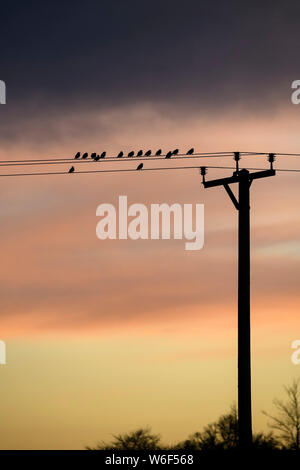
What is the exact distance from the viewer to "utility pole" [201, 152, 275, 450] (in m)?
28.7

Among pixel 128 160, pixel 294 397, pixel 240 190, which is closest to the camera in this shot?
pixel 240 190

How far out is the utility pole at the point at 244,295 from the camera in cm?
2870

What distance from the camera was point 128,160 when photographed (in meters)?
37.7

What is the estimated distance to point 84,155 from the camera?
124ft

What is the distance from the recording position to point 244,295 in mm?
29516

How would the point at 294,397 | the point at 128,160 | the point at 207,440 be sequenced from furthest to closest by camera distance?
the point at 294,397 → the point at 207,440 → the point at 128,160
